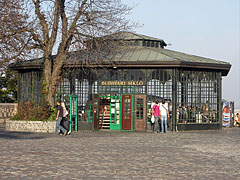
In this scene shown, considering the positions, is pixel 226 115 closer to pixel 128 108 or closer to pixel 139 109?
pixel 139 109

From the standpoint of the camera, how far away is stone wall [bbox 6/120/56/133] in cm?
2575

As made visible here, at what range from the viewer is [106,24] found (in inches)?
1033

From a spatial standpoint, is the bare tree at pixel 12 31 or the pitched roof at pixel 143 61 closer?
the bare tree at pixel 12 31

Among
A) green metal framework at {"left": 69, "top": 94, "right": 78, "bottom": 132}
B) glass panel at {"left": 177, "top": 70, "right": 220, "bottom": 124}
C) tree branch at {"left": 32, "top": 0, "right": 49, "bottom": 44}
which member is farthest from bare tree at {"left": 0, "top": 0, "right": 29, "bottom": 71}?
glass panel at {"left": 177, "top": 70, "right": 220, "bottom": 124}

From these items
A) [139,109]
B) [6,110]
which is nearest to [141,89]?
[139,109]

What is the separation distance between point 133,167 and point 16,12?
48.3ft

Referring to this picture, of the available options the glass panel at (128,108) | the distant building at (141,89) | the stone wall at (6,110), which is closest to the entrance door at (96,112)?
the distant building at (141,89)

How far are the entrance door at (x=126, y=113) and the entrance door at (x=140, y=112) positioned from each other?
0.37 m

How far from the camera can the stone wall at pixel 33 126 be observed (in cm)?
2575

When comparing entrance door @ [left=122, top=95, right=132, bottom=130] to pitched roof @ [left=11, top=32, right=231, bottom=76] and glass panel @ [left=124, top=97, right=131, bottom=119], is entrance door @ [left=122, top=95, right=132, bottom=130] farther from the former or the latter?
pitched roof @ [left=11, top=32, right=231, bottom=76]

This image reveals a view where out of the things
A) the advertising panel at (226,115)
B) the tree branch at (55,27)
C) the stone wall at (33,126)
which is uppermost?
the tree branch at (55,27)

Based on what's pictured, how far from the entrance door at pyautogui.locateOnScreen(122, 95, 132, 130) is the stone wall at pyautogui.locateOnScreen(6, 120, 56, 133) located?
4.30 metres

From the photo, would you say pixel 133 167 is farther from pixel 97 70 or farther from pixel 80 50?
pixel 97 70

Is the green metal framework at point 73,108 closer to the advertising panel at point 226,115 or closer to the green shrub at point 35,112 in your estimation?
the green shrub at point 35,112
